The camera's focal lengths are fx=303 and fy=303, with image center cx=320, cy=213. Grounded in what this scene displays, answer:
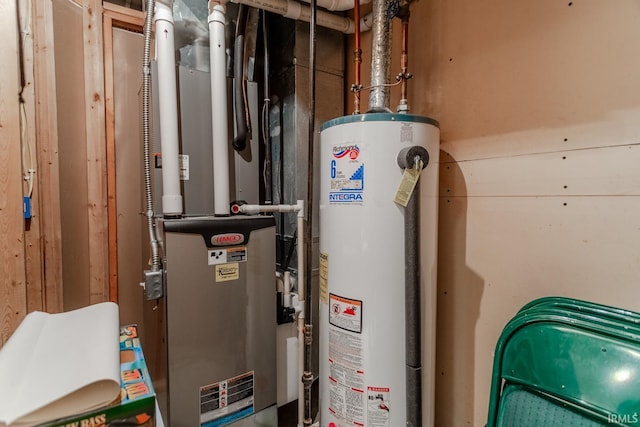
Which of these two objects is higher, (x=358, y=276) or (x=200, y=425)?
(x=358, y=276)

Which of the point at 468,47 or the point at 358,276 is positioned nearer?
the point at 358,276

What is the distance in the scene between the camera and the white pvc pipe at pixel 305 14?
141cm

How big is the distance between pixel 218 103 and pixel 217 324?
1014mm

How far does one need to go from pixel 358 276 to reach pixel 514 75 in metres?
0.91

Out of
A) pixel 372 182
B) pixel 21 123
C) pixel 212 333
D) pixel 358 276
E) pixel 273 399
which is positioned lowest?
pixel 273 399

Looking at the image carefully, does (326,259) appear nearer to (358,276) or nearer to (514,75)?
(358,276)

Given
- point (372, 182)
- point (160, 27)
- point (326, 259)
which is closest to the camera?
point (372, 182)

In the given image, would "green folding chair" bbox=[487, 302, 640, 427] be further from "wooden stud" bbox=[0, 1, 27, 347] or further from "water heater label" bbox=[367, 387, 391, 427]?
"wooden stud" bbox=[0, 1, 27, 347]

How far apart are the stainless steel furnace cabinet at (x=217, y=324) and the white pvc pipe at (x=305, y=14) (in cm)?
100

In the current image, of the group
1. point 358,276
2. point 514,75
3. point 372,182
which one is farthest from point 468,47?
point 358,276

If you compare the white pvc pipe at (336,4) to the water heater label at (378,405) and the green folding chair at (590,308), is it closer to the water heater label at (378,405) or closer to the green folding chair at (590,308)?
the green folding chair at (590,308)

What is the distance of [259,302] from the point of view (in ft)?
4.90

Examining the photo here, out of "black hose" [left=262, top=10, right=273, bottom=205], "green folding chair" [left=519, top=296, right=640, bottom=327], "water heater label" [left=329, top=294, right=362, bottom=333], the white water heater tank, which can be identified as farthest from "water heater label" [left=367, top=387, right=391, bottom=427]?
"black hose" [left=262, top=10, right=273, bottom=205]

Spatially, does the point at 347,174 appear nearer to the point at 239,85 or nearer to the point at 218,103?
the point at 218,103
